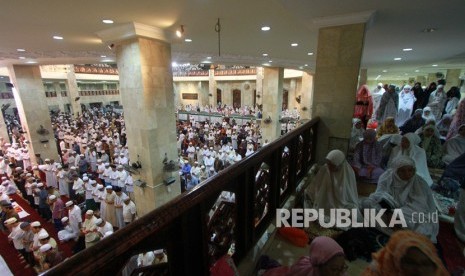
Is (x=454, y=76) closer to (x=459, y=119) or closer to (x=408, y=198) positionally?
(x=459, y=119)

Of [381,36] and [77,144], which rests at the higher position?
[381,36]

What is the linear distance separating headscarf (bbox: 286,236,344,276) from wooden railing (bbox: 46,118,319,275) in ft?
1.65

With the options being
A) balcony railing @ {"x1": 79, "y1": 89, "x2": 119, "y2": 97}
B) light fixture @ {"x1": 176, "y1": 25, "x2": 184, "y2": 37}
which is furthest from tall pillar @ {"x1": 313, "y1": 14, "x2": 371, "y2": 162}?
balcony railing @ {"x1": 79, "y1": 89, "x2": 119, "y2": 97}

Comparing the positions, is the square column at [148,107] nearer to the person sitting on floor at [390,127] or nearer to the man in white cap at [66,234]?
the man in white cap at [66,234]

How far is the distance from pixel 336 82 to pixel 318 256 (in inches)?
116

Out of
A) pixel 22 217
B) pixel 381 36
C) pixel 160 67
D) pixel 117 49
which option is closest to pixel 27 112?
pixel 22 217

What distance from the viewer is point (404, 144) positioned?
3824mm

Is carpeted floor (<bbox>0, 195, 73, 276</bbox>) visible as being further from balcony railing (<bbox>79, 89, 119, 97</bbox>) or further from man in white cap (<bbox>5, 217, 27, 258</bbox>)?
balcony railing (<bbox>79, 89, 119, 97</bbox>)

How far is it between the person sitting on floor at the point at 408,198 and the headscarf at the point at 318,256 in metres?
1.44

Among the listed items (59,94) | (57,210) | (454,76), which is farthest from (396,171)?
(59,94)

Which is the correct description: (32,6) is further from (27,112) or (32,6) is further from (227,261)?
(27,112)

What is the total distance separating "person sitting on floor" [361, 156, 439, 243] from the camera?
2572 millimetres

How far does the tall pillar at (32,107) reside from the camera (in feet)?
33.8

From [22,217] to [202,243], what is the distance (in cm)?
913
